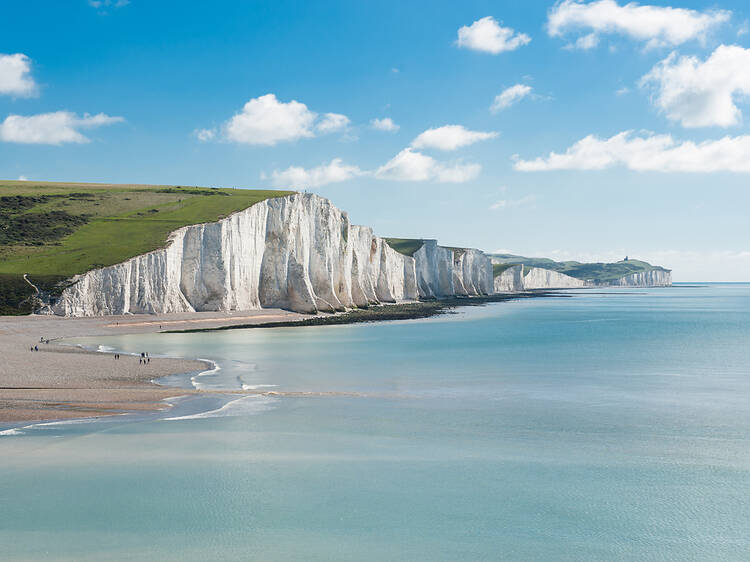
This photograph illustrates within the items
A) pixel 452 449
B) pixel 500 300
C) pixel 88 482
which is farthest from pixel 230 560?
Answer: pixel 500 300

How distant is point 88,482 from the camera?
12.9 metres

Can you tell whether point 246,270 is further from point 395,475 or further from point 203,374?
point 395,475

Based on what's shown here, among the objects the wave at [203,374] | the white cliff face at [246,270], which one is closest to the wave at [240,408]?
the wave at [203,374]

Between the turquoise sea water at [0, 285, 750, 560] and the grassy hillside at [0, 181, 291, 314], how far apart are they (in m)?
31.2

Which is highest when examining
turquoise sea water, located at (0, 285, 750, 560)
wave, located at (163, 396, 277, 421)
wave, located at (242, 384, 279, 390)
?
wave, located at (242, 384, 279, 390)

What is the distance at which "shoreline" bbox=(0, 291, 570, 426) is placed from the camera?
19219 mm

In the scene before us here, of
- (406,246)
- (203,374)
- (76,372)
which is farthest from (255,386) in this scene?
(406,246)

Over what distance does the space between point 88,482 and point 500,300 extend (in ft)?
383

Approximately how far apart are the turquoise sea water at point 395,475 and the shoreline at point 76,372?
1.54 m

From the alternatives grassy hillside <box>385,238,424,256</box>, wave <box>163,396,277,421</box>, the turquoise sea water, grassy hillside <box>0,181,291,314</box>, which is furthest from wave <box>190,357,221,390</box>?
grassy hillside <box>385,238,424,256</box>

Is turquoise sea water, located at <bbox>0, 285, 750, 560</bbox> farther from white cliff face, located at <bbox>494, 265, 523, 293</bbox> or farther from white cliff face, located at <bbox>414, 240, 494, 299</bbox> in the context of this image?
white cliff face, located at <bbox>494, 265, 523, 293</bbox>

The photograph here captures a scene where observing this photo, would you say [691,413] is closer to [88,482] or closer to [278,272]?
[88,482]

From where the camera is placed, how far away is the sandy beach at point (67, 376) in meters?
19.2

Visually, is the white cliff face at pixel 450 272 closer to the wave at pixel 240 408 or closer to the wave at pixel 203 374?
the wave at pixel 203 374
